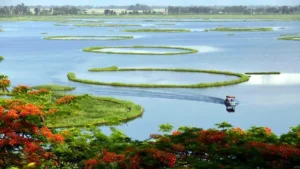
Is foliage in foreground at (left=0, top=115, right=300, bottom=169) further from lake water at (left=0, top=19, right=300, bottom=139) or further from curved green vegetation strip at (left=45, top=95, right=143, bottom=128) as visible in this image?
curved green vegetation strip at (left=45, top=95, right=143, bottom=128)

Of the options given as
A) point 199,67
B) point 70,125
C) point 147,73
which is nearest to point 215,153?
point 70,125

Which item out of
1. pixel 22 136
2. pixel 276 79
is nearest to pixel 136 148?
pixel 22 136

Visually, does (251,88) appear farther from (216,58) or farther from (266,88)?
(216,58)

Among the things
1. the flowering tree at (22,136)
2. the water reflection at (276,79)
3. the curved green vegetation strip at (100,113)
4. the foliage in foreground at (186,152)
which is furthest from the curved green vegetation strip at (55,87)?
the flowering tree at (22,136)

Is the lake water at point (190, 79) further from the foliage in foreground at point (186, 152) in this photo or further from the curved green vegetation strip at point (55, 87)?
the foliage in foreground at point (186, 152)

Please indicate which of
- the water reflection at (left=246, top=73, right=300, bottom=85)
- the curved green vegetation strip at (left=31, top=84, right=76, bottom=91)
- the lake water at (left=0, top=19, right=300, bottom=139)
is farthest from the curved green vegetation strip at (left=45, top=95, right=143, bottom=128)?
the water reflection at (left=246, top=73, right=300, bottom=85)

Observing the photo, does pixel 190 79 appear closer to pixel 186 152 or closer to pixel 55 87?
pixel 55 87
